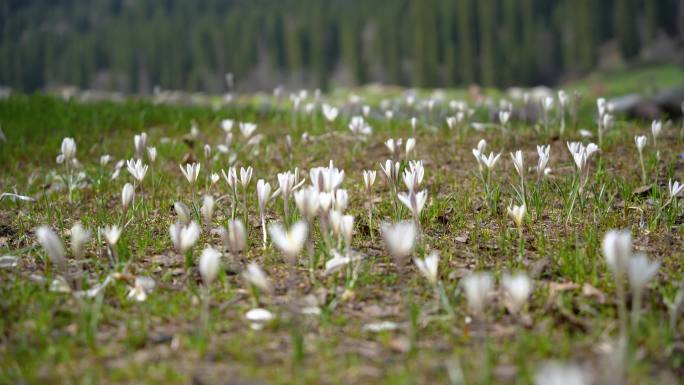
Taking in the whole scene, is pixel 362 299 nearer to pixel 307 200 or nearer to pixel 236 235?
pixel 307 200

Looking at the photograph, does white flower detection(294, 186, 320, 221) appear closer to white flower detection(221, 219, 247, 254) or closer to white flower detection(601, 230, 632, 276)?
white flower detection(221, 219, 247, 254)

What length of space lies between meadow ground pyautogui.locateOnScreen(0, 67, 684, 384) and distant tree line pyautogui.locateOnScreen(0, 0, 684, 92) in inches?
1753

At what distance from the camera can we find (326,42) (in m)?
58.3

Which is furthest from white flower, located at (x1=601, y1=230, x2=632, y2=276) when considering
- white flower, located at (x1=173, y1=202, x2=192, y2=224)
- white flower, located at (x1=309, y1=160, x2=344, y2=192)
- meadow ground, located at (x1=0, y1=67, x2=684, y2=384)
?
white flower, located at (x1=173, y1=202, x2=192, y2=224)

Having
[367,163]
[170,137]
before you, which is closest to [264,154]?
[367,163]

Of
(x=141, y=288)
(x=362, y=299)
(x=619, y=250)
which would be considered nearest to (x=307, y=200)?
(x=362, y=299)

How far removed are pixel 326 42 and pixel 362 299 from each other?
2276 inches

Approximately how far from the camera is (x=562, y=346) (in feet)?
6.45

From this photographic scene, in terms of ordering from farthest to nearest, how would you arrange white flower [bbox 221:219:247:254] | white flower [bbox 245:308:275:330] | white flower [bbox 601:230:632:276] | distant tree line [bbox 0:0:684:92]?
distant tree line [bbox 0:0:684:92] → white flower [bbox 221:219:247:254] → white flower [bbox 245:308:275:330] → white flower [bbox 601:230:632:276]

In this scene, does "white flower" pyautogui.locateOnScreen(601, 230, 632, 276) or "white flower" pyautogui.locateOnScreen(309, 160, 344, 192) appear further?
"white flower" pyautogui.locateOnScreen(309, 160, 344, 192)

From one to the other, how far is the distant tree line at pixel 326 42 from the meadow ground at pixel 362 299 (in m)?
44.5

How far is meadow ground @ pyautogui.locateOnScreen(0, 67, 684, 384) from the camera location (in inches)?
73.4

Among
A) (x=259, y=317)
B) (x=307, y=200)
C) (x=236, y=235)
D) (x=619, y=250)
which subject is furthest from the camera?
(x=307, y=200)

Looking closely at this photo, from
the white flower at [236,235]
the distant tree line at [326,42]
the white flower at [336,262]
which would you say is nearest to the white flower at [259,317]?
the white flower at [236,235]
